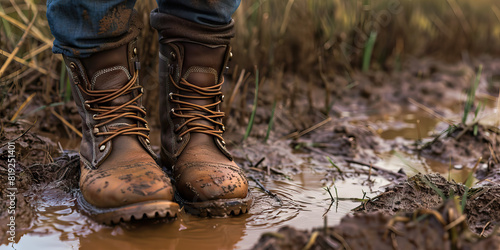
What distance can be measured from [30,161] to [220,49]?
0.84 m

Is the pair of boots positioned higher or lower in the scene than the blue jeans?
lower

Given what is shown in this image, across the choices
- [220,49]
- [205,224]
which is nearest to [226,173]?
[205,224]

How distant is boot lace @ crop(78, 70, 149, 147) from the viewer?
1.57 metres

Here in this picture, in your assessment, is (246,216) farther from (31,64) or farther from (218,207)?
(31,64)

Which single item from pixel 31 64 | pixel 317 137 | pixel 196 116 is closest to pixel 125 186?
pixel 196 116

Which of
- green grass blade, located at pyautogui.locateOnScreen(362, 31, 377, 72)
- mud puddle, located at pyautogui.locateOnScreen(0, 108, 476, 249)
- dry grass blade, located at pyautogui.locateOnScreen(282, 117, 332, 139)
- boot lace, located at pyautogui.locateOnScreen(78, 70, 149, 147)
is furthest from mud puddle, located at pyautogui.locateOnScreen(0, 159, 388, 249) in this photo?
green grass blade, located at pyautogui.locateOnScreen(362, 31, 377, 72)

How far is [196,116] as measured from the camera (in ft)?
5.66

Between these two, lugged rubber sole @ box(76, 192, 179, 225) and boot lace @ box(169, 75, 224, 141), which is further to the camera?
boot lace @ box(169, 75, 224, 141)

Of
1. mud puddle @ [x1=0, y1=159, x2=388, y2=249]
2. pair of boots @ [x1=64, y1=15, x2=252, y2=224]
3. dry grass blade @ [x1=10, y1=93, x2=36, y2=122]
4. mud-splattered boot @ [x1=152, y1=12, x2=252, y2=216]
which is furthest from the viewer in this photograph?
dry grass blade @ [x1=10, y1=93, x2=36, y2=122]

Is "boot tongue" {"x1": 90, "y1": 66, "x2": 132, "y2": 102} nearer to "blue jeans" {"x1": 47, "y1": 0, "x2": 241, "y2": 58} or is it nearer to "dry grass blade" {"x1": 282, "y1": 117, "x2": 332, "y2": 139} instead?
"blue jeans" {"x1": 47, "y1": 0, "x2": 241, "y2": 58}

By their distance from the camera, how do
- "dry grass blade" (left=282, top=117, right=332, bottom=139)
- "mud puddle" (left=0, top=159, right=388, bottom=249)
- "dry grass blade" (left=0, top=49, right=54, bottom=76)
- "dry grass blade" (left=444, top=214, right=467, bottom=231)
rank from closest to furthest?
"dry grass blade" (left=444, top=214, right=467, bottom=231), "mud puddle" (left=0, top=159, right=388, bottom=249), "dry grass blade" (left=0, top=49, right=54, bottom=76), "dry grass blade" (left=282, top=117, right=332, bottom=139)

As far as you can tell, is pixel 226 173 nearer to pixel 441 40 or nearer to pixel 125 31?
pixel 125 31

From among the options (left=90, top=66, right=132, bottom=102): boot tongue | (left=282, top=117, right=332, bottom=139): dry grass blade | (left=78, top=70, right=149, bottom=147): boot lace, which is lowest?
(left=282, top=117, right=332, bottom=139): dry grass blade

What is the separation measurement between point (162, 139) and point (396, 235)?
100 cm
